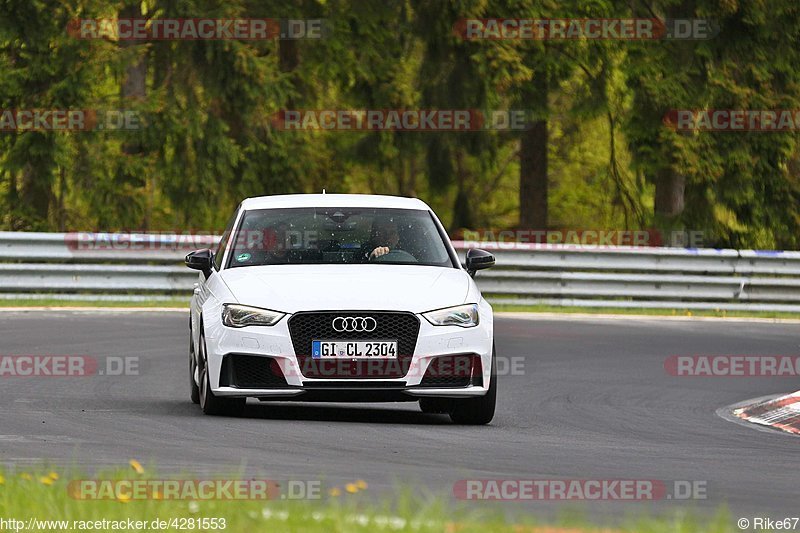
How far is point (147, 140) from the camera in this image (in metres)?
33.9

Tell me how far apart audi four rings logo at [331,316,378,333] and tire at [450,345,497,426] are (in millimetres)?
1002

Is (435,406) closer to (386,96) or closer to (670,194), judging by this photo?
(670,194)

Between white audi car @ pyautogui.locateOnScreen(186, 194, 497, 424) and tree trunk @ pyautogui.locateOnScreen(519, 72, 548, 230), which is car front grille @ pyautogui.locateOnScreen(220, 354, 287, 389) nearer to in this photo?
white audi car @ pyautogui.locateOnScreen(186, 194, 497, 424)

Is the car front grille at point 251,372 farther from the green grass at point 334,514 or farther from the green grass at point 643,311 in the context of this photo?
the green grass at point 643,311

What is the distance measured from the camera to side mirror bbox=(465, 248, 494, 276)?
12969 millimetres

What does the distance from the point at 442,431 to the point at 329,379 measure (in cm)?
82

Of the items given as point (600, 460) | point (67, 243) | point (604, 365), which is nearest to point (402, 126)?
point (67, 243)

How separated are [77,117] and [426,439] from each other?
2313 centimetres

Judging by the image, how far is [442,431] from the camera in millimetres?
11656

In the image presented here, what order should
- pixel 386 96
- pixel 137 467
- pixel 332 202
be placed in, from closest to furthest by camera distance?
pixel 137 467, pixel 332 202, pixel 386 96

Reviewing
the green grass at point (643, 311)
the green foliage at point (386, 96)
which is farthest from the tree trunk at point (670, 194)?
the green grass at point (643, 311)

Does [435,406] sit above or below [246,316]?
below

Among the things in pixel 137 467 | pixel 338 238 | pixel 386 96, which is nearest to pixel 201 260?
pixel 338 238

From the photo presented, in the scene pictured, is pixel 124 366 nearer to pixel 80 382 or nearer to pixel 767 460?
pixel 80 382
